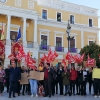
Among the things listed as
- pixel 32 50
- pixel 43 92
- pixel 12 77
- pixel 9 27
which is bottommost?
pixel 43 92

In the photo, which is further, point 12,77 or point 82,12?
point 82,12

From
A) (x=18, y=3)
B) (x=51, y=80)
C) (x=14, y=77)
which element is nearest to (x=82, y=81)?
(x=51, y=80)

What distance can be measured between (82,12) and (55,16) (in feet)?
17.2

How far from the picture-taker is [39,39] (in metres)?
29.7

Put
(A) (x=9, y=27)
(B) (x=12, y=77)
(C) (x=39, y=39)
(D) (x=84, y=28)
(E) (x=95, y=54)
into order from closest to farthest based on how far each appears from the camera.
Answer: (B) (x=12, y=77) < (E) (x=95, y=54) < (A) (x=9, y=27) < (C) (x=39, y=39) < (D) (x=84, y=28)

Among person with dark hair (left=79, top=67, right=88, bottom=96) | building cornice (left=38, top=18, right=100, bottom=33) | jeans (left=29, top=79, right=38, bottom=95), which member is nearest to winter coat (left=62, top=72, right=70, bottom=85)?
person with dark hair (left=79, top=67, right=88, bottom=96)

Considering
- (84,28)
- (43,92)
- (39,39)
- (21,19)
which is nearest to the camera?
(43,92)

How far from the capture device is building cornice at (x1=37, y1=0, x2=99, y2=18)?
3080 cm

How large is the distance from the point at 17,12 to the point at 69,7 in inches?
391

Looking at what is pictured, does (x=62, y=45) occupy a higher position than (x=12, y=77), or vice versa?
(x=62, y=45)

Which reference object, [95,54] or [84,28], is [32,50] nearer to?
[95,54]

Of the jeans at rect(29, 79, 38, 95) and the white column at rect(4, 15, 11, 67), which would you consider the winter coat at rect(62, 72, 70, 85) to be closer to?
the jeans at rect(29, 79, 38, 95)

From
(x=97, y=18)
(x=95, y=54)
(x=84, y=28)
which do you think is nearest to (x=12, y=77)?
(x=95, y=54)

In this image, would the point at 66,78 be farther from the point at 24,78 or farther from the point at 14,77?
the point at 14,77
